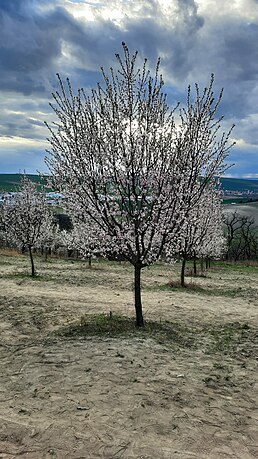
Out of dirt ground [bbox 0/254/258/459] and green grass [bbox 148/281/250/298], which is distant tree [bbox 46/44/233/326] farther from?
green grass [bbox 148/281/250/298]

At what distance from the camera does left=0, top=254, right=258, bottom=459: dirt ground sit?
16.3 feet

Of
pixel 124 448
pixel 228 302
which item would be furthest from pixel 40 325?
pixel 228 302

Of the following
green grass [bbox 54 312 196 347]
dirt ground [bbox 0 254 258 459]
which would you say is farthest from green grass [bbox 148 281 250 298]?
green grass [bbox 54 312 196 347]

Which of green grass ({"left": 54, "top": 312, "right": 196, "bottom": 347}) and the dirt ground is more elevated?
the dirt ground

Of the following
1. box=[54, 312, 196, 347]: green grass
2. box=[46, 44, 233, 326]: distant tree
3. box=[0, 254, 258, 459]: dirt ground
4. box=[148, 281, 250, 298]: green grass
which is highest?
box=[46, 44, 233, 326]: distant tree

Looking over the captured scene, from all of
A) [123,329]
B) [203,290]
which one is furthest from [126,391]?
[203,290]

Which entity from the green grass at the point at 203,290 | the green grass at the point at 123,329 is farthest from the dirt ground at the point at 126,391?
the green grass at the point at 203,290

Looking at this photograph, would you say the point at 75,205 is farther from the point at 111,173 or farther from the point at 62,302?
the point at 62,302

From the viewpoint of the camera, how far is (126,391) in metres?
6.57

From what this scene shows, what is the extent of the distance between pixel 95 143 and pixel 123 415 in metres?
6.83

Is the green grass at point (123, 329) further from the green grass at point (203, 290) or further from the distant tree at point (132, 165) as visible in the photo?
the green grass at point (203, 290)

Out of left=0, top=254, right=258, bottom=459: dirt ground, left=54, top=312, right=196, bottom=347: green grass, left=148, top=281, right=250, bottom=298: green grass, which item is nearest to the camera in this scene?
left=0, top=254, right=258, bottom=459: dirt ground

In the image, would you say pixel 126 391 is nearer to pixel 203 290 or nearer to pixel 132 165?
pixel 132 165

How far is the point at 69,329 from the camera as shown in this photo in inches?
428
